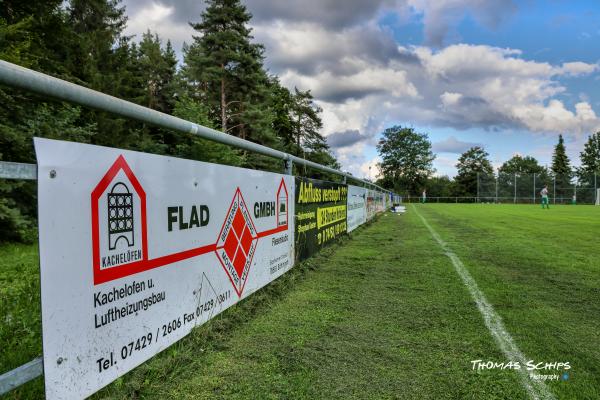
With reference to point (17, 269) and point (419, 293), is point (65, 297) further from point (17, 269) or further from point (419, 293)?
point (17, 269)

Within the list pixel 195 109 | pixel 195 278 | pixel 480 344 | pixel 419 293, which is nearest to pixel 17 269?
pixel 195 278

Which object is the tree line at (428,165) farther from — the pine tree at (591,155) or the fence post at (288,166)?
the fence post at (288,166)

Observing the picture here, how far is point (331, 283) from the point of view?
15.8ft

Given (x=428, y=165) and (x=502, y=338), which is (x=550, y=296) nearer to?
(x=502, y=338)

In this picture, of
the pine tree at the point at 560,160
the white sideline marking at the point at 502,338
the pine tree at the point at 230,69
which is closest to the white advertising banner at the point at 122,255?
the white sideline marking at the point at 502,338

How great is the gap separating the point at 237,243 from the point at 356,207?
25.1 ft

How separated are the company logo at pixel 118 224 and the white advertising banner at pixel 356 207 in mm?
7464

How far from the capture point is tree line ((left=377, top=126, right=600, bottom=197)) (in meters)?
88.8

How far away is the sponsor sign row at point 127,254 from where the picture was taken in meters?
1.65

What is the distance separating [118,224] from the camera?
2.00m

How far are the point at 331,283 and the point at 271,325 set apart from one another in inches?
64.8

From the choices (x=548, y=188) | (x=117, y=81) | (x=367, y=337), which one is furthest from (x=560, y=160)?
(x=367, y=337)

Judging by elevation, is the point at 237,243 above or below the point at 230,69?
below

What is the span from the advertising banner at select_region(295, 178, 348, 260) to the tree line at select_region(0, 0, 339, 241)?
3.18 ft
